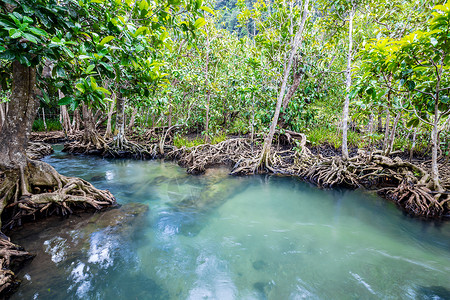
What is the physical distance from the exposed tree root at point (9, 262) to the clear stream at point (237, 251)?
3.9 inches

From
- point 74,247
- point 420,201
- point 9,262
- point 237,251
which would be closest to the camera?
point 9,262

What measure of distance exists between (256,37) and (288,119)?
12.7 ft

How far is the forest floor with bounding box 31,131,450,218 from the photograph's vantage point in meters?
4.71

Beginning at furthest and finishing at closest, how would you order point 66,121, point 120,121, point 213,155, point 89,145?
point 66,121 < point 89,145 < point 120,121 < point 213,155

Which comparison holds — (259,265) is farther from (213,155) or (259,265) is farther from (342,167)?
(213,155)

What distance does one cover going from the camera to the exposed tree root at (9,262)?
7.33ft

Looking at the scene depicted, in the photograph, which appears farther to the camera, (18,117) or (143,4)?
(18,117)

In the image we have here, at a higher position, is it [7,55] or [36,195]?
[7,55]

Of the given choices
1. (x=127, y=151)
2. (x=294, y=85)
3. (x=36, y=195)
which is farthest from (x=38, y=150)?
(x=294, y=85)

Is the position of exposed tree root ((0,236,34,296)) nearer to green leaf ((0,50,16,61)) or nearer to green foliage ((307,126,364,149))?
green leaf ((0,50,16,61))

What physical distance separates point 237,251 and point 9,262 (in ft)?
9.53

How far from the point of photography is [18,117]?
336 cm

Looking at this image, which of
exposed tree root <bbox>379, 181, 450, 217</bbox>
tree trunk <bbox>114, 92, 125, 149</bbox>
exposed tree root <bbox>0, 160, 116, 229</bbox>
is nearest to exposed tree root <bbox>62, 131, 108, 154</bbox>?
tree trunk <bbox>114, 92, 125, 149</bbox>

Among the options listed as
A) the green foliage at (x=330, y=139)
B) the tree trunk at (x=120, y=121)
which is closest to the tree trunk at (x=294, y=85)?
the green foliage at (x=330, y=139)
